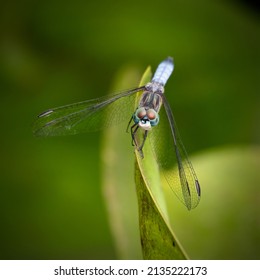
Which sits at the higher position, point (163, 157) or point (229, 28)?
point (229, 28)

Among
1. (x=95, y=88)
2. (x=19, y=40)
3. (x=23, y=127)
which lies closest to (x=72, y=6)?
(x=19, y=40)

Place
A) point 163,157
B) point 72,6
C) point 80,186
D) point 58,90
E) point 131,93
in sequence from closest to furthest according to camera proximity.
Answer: point 163,157, point 131,93, point 80,186, point 58,90, point 72,6

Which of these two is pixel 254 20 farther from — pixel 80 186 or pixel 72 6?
pixel 80 186

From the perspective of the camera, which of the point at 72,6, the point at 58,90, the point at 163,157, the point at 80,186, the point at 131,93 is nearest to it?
the point at 163,157

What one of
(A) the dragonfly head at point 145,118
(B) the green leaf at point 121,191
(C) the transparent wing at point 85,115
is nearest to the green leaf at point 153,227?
(B) the green leaf at point 121,191

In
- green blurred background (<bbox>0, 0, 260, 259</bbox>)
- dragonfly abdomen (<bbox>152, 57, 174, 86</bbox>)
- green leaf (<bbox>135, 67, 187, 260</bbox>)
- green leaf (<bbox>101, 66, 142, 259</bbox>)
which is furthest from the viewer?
green blurred background (<bbox>0, 0, 260, 259</bbox>)

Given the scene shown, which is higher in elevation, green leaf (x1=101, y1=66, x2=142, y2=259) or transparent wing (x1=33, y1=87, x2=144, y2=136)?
transparent wing (x1=33, y1=87, x2=144, y2=136)

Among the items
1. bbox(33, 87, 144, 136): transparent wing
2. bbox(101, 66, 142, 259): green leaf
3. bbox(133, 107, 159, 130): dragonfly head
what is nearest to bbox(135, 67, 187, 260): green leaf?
bbox(101, 66, 142, 259): green leaf

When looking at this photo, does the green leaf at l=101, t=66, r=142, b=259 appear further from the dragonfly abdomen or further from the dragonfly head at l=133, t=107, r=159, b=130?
the dragonfly abdomen
